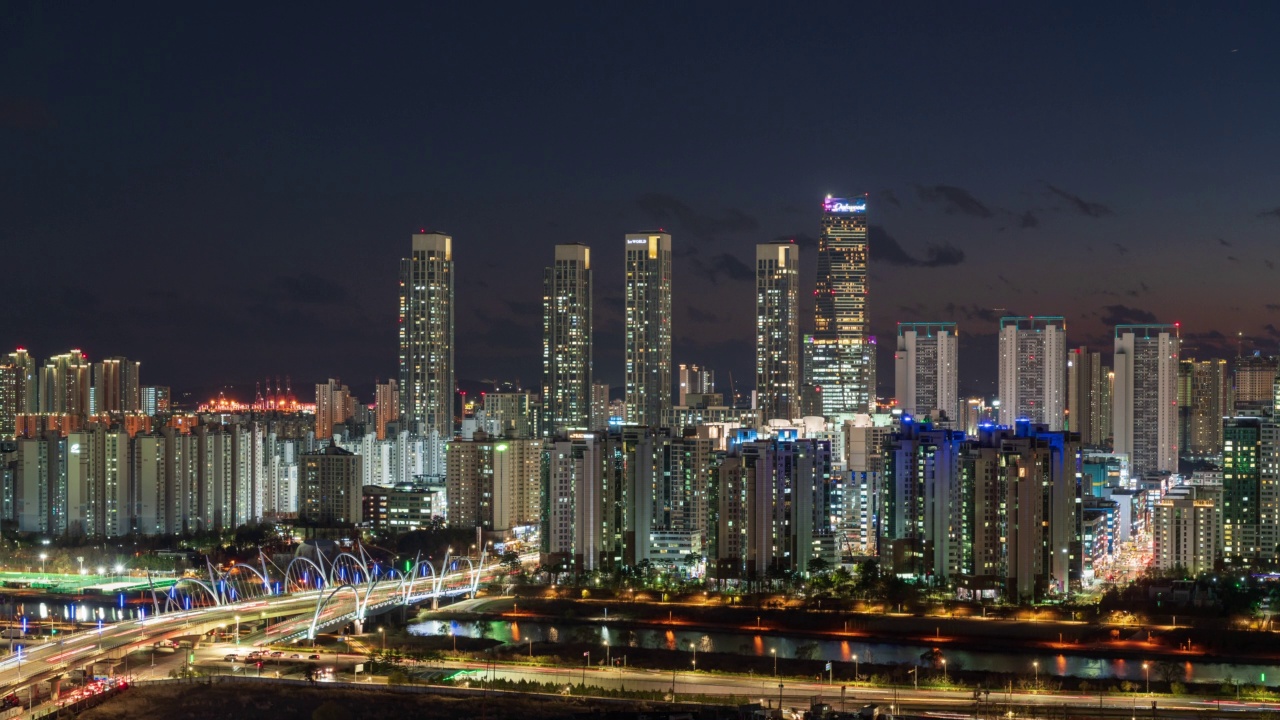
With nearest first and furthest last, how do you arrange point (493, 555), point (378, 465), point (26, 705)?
point (26, 705), point (493, 555), point (378, 465)

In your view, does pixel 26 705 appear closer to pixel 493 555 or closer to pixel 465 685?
pixel 465 685

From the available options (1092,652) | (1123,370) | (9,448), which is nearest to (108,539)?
(9,448)

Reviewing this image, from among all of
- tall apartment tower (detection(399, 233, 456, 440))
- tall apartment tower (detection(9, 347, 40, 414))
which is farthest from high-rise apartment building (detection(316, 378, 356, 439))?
tall apartment tower (detection(9, 347, 40, 414))

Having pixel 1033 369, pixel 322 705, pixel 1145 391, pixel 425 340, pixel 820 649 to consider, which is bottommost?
pixel 820 649

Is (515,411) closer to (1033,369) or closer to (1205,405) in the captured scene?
(1033,369)

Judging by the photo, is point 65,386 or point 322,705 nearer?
point 322,705

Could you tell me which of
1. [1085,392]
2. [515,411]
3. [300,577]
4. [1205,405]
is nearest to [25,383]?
[515,411]
